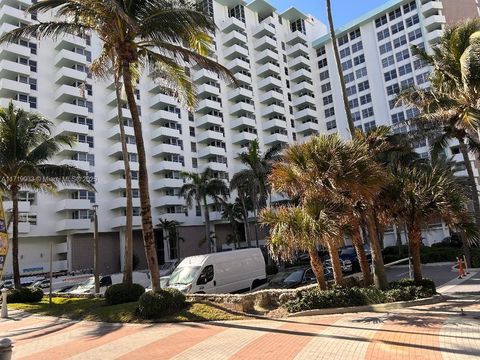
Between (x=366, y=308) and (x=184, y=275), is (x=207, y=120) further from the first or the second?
(x=366, y=308)

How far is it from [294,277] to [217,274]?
337 centimetres

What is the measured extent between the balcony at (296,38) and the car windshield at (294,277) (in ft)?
230

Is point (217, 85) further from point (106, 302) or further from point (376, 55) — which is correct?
point (106, 302)

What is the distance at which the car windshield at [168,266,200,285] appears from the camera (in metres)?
17.7

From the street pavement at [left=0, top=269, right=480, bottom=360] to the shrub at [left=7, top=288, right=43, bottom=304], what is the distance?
29.0 feet

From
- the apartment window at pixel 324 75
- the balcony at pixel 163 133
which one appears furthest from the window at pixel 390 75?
the balcony at pixel 163 133

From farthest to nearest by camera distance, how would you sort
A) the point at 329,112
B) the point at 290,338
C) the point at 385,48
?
the point at 329,112 → the point at 385,48 → the point at 290,338

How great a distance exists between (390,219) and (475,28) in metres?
8.23

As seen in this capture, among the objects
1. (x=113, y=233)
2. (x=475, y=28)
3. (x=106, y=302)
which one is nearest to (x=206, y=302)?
(x=106, y=302)

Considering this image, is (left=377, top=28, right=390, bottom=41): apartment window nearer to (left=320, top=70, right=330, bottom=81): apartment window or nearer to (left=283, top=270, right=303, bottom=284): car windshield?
(left=320, top=70, right=330, bottom=81): apartment window

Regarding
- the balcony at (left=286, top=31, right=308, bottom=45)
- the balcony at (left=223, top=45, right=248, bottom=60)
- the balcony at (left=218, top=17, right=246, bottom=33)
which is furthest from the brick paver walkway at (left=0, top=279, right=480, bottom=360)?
the balcony at (left=286, top=31, right=308, bottom=45)

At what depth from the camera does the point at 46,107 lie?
164 ft

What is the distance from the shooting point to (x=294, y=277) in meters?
18.6

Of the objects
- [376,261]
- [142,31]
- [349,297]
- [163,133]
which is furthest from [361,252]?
[163,133]
